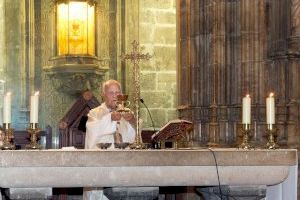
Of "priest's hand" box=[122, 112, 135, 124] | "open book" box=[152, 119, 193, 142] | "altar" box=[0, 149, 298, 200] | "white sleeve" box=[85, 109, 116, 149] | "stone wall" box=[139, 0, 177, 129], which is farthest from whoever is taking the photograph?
"stone wall" box=[139, 0, 177, 129]

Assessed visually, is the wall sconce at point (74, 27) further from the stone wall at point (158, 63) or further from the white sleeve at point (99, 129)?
the white sleeve at point (99, 129)

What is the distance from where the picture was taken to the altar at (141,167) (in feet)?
18.2

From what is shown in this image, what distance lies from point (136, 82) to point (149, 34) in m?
9.42

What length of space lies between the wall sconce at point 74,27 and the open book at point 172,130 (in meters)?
7.98

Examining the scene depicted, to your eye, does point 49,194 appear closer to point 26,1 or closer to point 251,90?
point 251,90

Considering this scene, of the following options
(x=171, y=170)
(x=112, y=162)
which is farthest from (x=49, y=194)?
(x=171, y=170)

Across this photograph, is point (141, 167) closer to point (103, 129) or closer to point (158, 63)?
point (103, 129)

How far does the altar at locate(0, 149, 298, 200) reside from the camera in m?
5.55

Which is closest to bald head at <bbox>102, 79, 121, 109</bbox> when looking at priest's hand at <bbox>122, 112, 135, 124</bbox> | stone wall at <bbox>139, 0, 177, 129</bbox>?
priest's hand at <bbox>122, 112, 135, 124</bbox>

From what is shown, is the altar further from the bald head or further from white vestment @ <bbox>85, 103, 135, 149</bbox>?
the bald head

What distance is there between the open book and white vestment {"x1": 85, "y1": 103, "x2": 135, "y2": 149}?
0.32 meters

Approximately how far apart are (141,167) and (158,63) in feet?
32.6

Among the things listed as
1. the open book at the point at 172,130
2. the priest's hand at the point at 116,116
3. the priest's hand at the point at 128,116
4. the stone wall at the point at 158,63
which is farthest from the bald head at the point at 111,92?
the stone wall at the point at 158,63

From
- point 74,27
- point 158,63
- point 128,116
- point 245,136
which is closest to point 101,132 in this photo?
point 128,116
